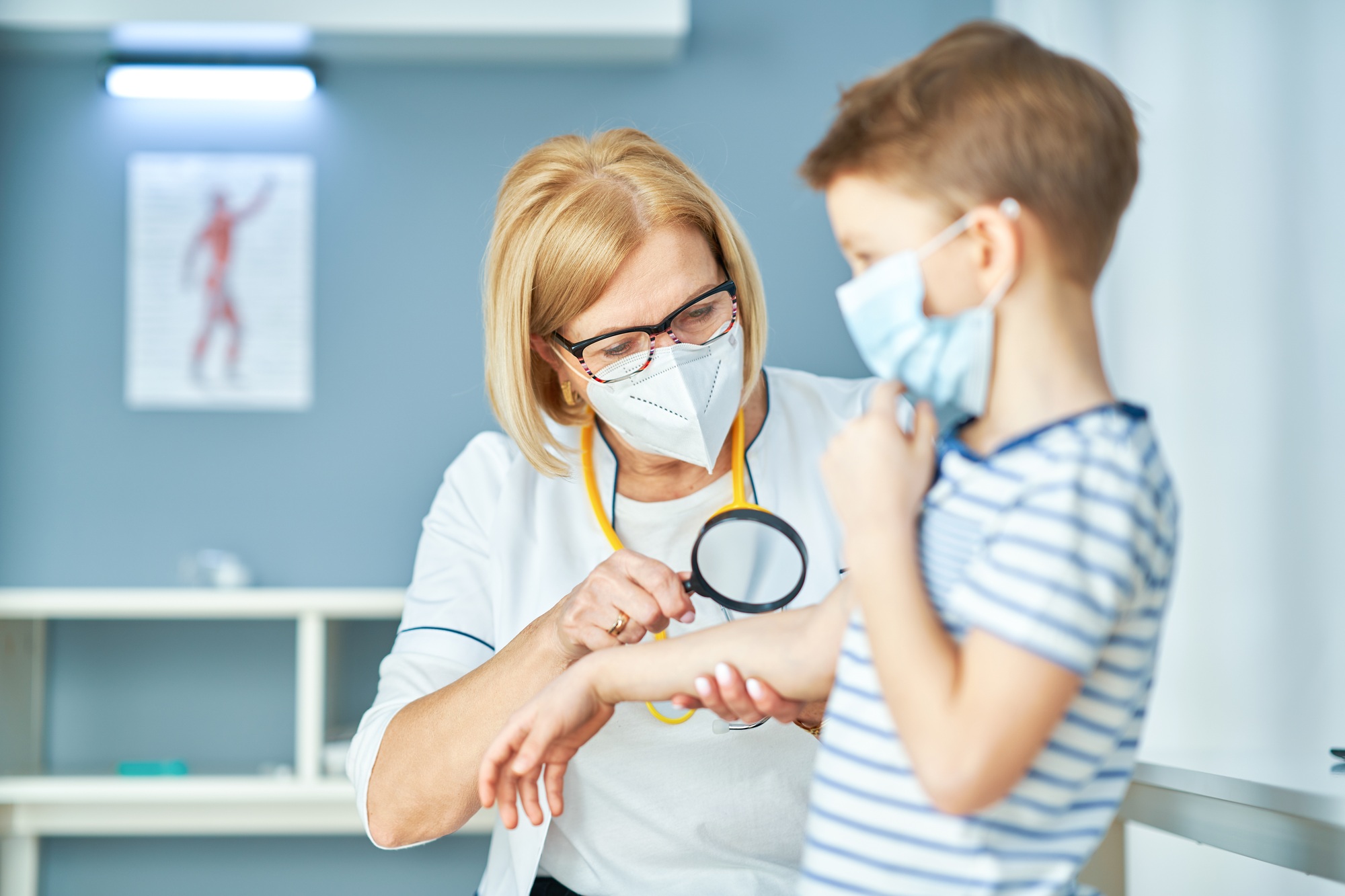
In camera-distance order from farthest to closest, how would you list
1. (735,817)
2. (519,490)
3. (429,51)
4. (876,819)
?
(429,51), (519,490), (735,817), (876,819)

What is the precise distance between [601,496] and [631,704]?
10.7 inches

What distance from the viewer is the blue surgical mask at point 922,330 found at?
2.11 ft

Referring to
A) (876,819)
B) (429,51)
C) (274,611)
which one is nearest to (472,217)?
(429,51)

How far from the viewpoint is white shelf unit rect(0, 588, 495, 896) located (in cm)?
198

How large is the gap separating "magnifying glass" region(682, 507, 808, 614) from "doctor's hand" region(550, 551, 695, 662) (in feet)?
0.33

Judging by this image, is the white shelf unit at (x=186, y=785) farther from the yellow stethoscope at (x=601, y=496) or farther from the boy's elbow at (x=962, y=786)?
the boy's elbow at (x=962, y=786)

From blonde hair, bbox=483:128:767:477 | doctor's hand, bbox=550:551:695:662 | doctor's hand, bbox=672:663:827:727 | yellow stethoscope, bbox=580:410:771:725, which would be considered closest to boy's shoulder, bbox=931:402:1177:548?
doctor's hand, bbox=672:663:827:727

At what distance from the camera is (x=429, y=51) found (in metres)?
2.29

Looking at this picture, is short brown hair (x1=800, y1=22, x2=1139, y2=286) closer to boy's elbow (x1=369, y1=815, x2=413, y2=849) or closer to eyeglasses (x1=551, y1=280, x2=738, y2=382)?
eyeglasses (x1=551, y1=280, x2=738, y2=382)

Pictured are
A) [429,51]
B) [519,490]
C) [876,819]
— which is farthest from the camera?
[429,51]

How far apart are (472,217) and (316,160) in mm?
386

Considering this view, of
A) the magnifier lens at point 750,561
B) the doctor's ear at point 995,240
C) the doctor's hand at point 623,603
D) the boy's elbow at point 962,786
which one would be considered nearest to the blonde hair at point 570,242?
the magnifier lens at point 750,561

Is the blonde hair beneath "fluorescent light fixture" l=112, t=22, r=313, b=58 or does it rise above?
beneath

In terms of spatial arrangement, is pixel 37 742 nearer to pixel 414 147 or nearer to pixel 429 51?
pixel 414 147
